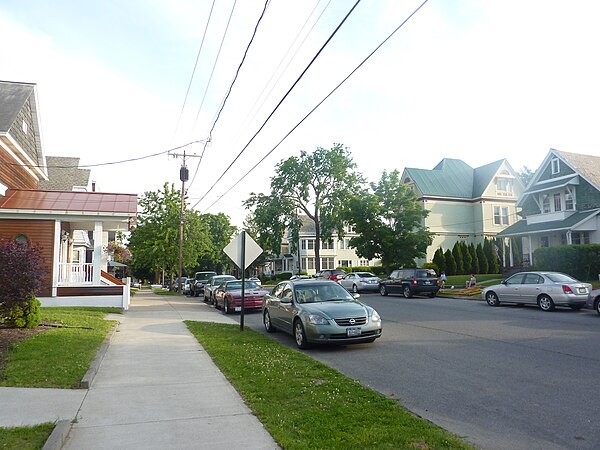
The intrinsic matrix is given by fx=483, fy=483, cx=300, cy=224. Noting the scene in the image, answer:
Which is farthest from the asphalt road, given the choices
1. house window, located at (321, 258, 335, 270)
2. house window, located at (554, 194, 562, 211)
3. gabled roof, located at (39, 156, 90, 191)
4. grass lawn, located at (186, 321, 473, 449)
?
house window, located at (321, 258, 335, 270)

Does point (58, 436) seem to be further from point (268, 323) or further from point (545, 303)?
point (545, 303)

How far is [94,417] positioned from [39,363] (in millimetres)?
3199

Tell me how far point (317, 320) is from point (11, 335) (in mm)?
6911

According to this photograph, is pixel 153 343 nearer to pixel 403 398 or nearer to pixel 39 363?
pixel 39 363

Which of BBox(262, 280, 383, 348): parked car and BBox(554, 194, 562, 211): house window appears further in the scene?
BBox(554, 194, 562, 211): house window

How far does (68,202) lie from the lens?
65.7ft

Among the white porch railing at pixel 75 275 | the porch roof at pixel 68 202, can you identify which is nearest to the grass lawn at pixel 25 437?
the porch roof at pixel 68 202

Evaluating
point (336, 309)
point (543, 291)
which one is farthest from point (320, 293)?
point (543, 291)

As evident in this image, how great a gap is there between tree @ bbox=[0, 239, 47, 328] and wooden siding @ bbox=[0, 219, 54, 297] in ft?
23.5

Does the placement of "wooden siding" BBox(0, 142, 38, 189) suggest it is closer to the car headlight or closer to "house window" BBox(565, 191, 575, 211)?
the car headlight

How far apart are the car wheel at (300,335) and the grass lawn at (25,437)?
595cm

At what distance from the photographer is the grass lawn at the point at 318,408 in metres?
4.58

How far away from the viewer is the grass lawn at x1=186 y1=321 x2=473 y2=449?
4578 millimetres

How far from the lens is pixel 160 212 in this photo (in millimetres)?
38156
